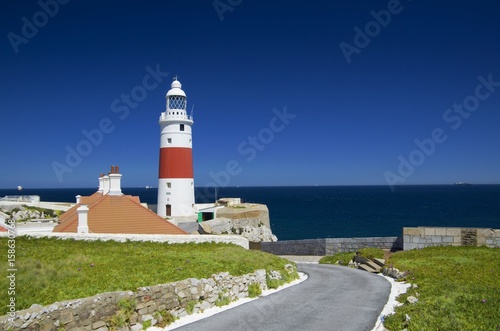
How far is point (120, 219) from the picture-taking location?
62.4 ft

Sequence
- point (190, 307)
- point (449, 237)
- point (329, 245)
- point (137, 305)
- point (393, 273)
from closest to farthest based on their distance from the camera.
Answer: point (137, 305) → point (190, 307) → point (393, 273) → point (449, 237) → point (329, 245)

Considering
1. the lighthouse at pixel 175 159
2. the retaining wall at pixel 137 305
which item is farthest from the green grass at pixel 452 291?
the lighthouse at pixel 175 159

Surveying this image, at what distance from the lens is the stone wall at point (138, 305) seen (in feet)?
23.1

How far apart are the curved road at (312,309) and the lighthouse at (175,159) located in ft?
72.0

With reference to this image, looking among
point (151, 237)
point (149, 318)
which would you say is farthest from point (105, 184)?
point (149, 318)

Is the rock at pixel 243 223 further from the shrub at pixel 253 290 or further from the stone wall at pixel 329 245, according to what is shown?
the shrub at pixel 253 290

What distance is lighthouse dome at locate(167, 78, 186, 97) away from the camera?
3466 centimetres

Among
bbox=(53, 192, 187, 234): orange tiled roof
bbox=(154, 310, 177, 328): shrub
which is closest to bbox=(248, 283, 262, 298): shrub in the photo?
bbox=(154, 310, 177, 328): shrub

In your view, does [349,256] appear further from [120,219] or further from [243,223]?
[243,223]

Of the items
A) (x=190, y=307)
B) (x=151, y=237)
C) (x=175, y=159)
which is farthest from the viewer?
(x=175, y=159)

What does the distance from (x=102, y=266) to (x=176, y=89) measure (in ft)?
87.1

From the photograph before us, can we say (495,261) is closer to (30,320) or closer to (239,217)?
(30,320)

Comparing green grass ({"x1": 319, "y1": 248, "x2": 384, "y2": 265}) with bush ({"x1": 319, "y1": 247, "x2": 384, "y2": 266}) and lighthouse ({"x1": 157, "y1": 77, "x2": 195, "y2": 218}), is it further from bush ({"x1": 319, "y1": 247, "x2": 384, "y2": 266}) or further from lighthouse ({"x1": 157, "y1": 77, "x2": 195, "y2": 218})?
lighthouse ({"x1": 157, "y1": 77, "x2": 195, "y2": 218})

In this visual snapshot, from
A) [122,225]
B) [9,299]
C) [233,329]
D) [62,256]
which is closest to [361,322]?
[233,329]
